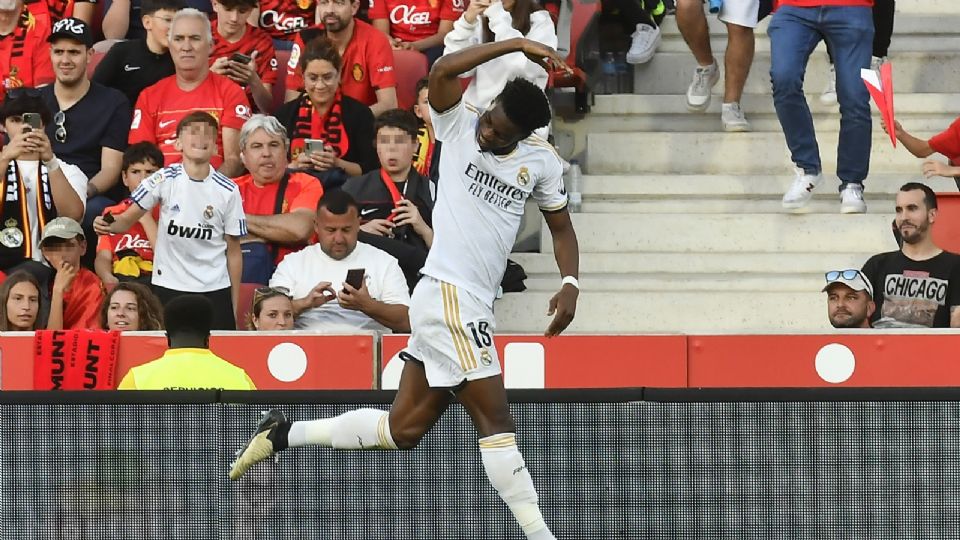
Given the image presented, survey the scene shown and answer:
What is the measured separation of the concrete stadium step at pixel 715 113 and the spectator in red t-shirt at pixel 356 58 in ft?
4.68

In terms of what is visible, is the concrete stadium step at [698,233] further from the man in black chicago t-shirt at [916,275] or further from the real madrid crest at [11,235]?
the real madrid crest at [11,235]

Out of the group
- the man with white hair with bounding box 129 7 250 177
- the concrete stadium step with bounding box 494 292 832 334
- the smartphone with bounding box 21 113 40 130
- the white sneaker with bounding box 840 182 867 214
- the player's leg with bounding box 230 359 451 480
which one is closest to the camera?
the player's leg with bounding box 230 359 451 480

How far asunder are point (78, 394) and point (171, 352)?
103cm

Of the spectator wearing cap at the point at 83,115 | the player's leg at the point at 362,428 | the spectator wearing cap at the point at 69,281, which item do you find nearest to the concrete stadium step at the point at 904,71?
the spectator wearing cap at the point at 83,115

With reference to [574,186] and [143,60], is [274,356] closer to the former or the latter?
[574,186]

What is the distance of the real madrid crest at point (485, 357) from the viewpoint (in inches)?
301

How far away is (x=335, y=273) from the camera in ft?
36.1

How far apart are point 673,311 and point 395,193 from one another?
1.88m

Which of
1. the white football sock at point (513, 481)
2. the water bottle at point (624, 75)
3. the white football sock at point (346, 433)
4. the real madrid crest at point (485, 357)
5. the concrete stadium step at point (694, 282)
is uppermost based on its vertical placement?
the water bottle at point (624, 75)

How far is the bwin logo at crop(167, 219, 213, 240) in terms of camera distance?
11117 millimetres

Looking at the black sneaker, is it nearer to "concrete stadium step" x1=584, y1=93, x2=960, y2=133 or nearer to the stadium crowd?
the stadium crowd

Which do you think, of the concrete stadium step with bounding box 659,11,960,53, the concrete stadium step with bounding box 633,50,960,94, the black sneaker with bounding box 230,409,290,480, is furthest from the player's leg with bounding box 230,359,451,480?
the concrete stadium step with bounding box 659,11,960,53

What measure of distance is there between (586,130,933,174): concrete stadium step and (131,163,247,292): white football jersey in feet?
10.5

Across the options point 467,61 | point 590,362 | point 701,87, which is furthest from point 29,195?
point 467,61
